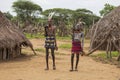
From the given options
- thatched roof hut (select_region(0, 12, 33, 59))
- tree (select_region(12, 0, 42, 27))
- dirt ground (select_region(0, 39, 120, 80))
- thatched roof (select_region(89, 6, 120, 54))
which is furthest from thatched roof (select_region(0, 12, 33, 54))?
tree (select_region(12, 0, 42, 27))

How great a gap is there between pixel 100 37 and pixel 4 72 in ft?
27.0

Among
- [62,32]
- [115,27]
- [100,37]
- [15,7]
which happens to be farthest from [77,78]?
[15,7]

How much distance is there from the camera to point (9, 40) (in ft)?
42.8

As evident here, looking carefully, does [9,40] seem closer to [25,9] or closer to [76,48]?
[76,48]

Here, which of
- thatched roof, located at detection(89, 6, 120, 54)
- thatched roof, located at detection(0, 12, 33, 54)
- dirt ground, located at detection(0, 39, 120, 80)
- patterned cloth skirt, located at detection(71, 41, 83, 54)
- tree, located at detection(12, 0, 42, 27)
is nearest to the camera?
dirt ground, located at detection(0, 39, 120, 80)

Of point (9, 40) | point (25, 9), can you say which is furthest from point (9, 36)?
point (25, 9)

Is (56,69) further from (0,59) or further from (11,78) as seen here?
(0,59)

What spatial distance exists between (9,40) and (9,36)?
25cm

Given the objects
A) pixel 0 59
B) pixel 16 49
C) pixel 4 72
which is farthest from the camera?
pixel 16 49

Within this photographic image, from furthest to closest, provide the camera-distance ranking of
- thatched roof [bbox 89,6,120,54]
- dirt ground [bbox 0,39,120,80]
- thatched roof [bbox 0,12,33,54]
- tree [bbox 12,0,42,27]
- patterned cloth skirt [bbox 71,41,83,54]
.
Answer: tree [bbox 12,0,42,27], thatched roof [bbox 89,6,120,54], thatched roof [bbox 0,12,33,54], patterned cloth skirt [bbox 71,41,83,54], dirt ground [bbox 0,39,120,80]

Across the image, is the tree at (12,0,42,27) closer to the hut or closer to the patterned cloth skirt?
the hut

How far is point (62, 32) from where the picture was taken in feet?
120

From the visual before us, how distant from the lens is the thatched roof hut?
12.9m

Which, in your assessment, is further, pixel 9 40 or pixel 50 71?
pixel 9 40
